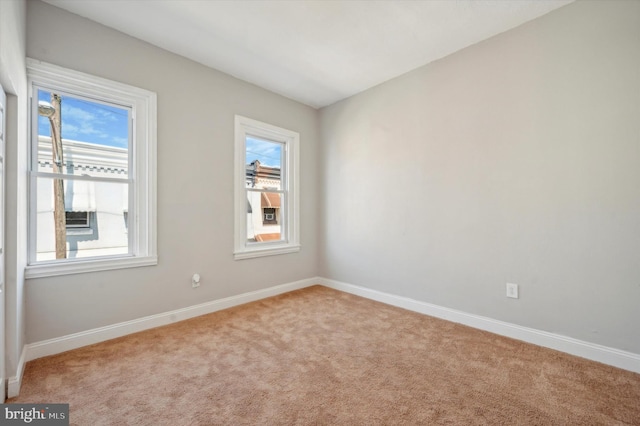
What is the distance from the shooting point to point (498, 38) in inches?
97.7

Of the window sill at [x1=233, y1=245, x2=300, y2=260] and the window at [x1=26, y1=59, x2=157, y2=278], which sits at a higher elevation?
the window at [x1=26, y1=59, x2=157, y2=278]

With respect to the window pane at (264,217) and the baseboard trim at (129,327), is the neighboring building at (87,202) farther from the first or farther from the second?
the window pane at (264,217)

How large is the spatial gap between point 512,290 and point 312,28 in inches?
113

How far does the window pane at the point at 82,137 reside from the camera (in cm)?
221

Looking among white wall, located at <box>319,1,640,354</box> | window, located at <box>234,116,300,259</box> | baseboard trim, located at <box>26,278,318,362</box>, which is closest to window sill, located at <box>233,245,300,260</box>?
window, located at <box>234,116,300,259</box>

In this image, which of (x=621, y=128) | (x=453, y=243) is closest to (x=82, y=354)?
(x=453, y=243)

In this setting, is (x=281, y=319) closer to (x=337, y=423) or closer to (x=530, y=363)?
(x=337, y=423)

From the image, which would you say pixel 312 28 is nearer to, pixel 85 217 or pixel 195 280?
pixel 85 217

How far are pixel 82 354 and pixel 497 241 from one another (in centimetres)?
355

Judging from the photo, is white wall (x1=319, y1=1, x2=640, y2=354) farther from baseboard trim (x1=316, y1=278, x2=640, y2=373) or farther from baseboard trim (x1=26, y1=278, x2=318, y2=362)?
baseboard trim (x1=26, y1=278, x2=318, y2=362)

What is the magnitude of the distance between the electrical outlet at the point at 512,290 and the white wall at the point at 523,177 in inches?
1.8

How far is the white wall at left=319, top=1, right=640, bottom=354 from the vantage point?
197 cm

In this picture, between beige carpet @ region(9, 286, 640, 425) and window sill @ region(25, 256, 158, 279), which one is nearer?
beige carpet @ region(9, 286, 640, 425)

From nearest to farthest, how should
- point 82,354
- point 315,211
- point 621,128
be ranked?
point 621,128 < point 82,354 < point 315,211
